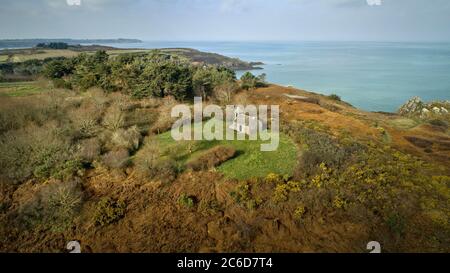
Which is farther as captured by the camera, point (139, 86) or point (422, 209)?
point (139, 86)

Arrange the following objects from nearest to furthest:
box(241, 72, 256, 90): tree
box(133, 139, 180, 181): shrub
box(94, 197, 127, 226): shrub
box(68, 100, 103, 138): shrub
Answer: box(94, 197, 127, 226): shrub < box(133, 139, 180, 181): shrub < box(68, 100, 103, 138): shrub < box(241, 72, 256, 90): tree

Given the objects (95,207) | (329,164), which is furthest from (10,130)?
(329,164)

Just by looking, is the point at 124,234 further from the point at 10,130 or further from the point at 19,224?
the point at 10,130

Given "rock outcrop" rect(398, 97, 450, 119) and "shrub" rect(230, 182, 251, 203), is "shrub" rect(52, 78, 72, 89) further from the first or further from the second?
"rock outcrop" rect(398, 97, 450, 119)

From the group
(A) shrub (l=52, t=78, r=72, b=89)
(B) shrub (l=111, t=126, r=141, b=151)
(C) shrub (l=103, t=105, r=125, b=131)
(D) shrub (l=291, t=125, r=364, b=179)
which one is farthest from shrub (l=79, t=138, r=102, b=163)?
(A) shrub (l=52, t=78, r=72, b=89)

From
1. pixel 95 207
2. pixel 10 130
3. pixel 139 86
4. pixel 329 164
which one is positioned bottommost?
pixel 95 207
